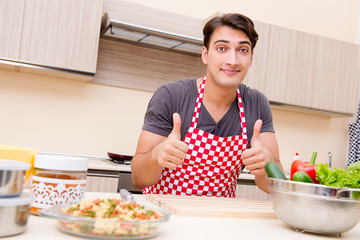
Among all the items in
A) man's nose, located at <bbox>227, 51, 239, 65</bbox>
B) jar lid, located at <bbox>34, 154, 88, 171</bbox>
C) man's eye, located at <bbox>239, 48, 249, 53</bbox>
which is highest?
man's eye, located at <bbox>239, 48, 249, 53</bbox>

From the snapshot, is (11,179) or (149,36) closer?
(11,179)

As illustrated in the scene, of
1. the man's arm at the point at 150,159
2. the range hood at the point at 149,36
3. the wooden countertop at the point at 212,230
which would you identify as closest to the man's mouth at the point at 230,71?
the man's arm at the point at 150,159

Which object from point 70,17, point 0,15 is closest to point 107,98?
point 70,17

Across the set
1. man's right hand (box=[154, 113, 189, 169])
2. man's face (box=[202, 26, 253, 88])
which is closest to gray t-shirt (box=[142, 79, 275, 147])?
man's face (box=[202, 26, 253, 88])

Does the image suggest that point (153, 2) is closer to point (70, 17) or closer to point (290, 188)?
point (70, 17)

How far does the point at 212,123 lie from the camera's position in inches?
68.7

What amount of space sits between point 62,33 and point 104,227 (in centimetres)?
205

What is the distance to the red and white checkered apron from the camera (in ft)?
5.38

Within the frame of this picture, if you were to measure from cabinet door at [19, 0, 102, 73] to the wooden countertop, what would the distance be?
1.77 m

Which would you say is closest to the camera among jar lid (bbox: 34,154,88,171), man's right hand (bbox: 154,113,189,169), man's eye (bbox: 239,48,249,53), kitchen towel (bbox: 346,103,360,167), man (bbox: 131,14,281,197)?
jar lid (bbox: 34,154,88,171)

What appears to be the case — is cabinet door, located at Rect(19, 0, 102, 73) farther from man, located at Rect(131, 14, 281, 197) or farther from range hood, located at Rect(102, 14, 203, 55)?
man, located at Rect(131, 14, 281, 197)

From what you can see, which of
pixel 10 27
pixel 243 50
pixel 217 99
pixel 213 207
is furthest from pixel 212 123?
pixel 10 27

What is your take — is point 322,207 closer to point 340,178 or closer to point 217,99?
point 340,178

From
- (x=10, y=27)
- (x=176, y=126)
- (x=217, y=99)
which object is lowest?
(x=176, y=126)
